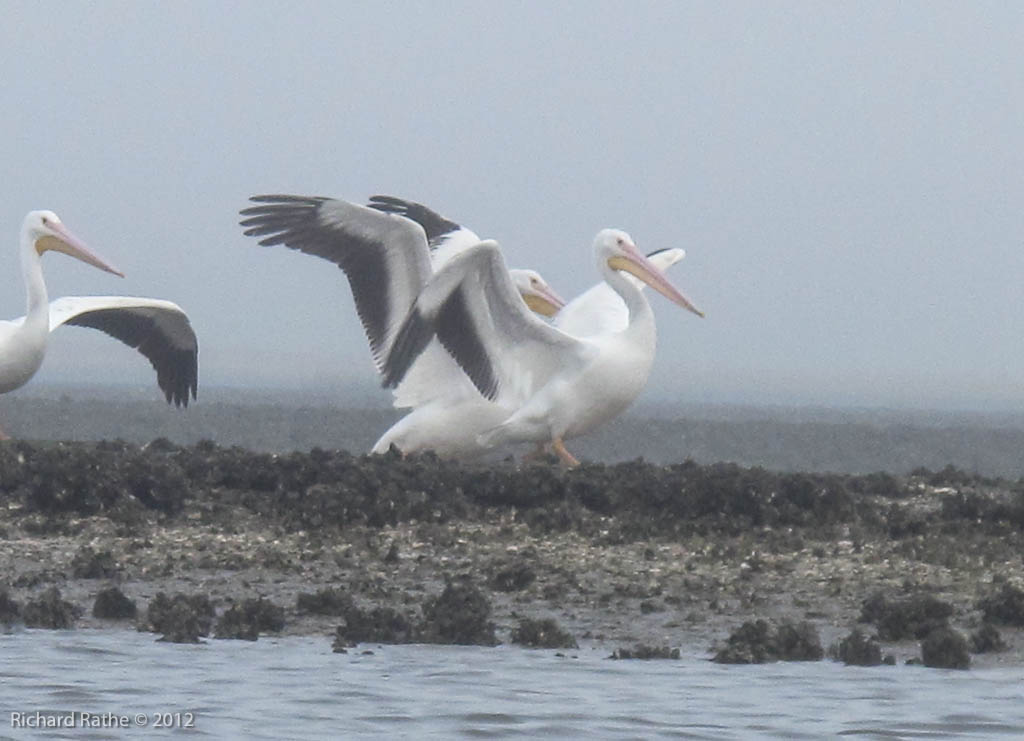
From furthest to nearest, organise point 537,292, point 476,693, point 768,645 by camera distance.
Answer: point 537,292
point 768,645
point 476,693

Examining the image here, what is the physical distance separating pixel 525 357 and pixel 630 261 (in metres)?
1.33

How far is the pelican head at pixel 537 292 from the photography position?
1514 cm

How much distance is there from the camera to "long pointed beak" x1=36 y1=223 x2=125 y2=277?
16094mm

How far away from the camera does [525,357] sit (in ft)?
42.0

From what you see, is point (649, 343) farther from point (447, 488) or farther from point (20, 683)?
point (20, 683)

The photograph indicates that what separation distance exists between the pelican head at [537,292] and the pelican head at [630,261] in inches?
52.4

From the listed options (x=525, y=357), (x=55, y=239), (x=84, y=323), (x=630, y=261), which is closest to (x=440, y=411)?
(x=525, y=357)

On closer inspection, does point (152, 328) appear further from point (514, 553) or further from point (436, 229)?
point (514, 553)

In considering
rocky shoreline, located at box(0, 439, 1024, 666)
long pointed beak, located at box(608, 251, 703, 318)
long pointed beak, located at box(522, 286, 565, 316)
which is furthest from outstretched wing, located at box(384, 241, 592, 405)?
long pointed beak, located at box(522, 286, 565, 316)

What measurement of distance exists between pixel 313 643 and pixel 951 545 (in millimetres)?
3290

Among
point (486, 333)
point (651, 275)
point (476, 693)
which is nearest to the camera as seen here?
point (476, 693)

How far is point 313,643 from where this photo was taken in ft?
28.4

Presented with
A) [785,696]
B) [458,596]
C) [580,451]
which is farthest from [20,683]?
[580,451]

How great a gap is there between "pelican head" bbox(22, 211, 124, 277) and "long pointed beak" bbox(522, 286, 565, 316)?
302 cm
